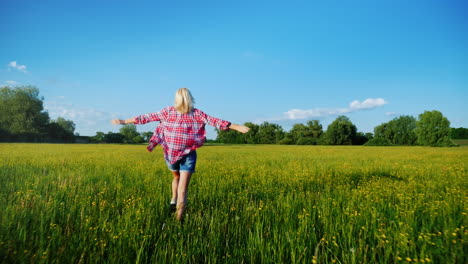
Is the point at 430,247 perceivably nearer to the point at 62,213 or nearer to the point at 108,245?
the point at 108,245

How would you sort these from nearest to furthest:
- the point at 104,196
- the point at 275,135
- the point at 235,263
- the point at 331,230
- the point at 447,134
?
the point at 235,263 → the point at 331,230 → the point at 104,196 → the point at 447,134 → the point at 275,135

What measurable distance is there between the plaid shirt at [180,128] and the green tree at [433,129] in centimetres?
10503

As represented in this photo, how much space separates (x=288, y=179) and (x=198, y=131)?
4.72m

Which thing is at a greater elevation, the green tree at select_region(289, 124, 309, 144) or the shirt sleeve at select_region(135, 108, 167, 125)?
the green tree at select_region(289, 124, 309, 144)

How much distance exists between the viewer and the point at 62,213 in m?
4.21

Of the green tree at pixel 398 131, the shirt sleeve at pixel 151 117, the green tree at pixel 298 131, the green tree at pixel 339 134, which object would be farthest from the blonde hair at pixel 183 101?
the green tree at pixel 398 131

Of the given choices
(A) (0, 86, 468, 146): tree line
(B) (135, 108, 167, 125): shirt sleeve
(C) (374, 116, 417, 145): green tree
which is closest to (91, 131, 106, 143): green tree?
(A) (0, 86, 468, 146): tree line

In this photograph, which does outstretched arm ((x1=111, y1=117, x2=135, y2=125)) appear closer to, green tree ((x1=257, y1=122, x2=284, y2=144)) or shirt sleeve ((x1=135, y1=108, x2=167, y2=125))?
shirt sleeve ((x1=135, y1=108, x2=167, y2=125))

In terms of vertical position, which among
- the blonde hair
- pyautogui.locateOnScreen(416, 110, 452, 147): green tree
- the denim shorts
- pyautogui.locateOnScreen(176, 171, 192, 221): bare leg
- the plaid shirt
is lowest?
pyautogui.locateOnScreen(176, 171, 192, 221): bare leg

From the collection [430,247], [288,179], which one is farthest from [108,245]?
[288,179]

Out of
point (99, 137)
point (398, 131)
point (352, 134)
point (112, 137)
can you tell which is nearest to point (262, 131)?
point (352, 134)

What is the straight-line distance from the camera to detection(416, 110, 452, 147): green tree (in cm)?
8519

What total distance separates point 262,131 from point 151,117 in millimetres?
108754

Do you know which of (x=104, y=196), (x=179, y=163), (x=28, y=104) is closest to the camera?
(x=179, y=163)
